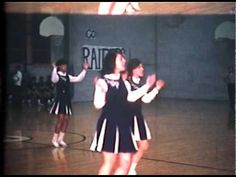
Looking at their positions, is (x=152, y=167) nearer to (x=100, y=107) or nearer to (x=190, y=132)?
(x=100, y=107)

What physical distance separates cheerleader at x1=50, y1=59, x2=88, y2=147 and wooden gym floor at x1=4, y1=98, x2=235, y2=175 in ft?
0.74

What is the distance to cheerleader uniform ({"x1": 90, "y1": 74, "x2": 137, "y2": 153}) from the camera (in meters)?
3.99

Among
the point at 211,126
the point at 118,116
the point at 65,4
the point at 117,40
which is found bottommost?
the point at 211,126

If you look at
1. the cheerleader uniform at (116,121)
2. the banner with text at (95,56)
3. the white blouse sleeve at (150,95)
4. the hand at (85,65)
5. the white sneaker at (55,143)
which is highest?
the banner with text at (95,56)

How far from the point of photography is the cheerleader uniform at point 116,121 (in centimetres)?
399

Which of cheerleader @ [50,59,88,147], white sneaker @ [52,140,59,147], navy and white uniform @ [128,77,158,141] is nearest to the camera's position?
navy and white uniform @ [128,77,158,141]

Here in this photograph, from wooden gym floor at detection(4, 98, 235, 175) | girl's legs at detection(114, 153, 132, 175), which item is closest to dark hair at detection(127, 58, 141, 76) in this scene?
girl's legs at detection(114, 153, 132, 175)

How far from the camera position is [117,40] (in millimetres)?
5793

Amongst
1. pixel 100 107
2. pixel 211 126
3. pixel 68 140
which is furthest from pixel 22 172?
pixel 211 126

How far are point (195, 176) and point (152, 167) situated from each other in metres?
0.61

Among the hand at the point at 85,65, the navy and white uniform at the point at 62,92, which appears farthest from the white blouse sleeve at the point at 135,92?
the navy and white uniform at the point at 62,92

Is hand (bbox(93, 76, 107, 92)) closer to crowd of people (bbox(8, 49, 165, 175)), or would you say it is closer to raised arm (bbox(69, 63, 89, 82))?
crowd of people (bbox(8, 49, 165, 175))

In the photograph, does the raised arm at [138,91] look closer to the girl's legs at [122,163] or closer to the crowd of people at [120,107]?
the crowd of people at [120,107]

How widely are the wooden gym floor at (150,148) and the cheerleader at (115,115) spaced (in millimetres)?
815
